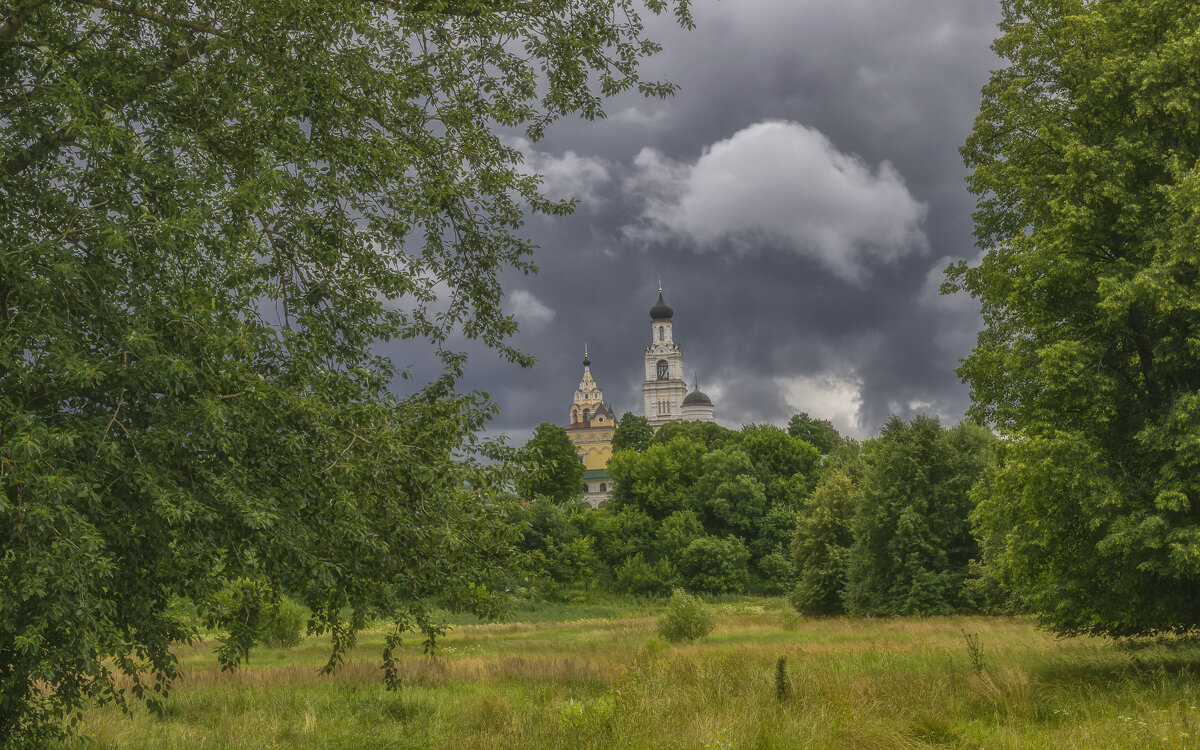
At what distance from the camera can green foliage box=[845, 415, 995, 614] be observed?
106 feet

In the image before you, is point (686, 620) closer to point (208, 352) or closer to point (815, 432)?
point (208, 352)

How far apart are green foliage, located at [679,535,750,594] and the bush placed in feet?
109

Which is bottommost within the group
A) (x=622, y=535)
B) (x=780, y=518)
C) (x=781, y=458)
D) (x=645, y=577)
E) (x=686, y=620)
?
(x=645, y=577)

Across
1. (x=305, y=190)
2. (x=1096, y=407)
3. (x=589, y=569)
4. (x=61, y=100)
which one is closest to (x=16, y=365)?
(x=61, y=100)

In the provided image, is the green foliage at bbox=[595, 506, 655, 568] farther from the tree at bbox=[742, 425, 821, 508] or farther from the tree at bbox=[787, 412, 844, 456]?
the tree at bbox=[787, 412, 844, 456]

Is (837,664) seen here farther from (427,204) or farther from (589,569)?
(589,569)

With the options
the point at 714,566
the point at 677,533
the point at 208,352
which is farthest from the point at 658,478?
the point at 208,352

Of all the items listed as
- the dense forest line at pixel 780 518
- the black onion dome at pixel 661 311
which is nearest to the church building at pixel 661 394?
the black onion dome at pixel 661 311

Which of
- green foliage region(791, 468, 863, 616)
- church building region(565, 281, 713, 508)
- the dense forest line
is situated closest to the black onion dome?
church building region(565, 281, 713, 508)

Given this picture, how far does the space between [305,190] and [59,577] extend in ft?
13.0

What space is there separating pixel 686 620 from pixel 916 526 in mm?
10526

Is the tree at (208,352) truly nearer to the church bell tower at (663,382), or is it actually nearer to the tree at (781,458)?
the tree at (781,458)

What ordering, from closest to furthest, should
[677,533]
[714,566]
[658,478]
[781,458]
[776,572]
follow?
[714,566] < [776,572] < [677,533] < [658,478] < [781,458]

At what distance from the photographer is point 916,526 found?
32625mm
